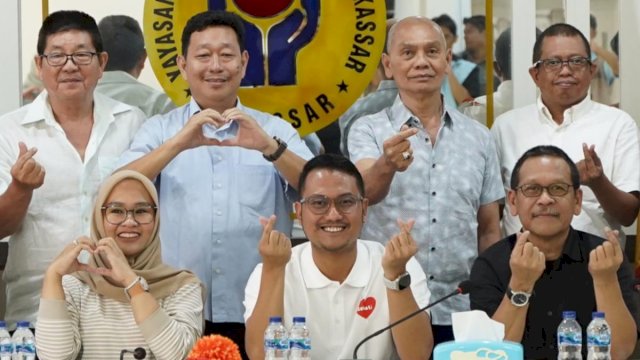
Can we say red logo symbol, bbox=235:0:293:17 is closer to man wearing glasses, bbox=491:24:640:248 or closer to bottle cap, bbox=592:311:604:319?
man wearing glasses, bbox=491:24:640:248

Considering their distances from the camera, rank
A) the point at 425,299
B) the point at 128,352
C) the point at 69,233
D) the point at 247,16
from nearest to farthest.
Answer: the point at 128,352 → the point at 425,299 → the point at 69,233 → the point at 247,16

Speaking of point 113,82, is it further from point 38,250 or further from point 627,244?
point 627,244

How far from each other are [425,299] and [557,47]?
1.15 metres

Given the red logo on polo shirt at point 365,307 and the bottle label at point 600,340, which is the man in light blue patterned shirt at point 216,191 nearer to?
the red logo on polo shirt at point 365,307

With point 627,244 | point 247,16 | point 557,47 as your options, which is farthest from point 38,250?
point 627,244

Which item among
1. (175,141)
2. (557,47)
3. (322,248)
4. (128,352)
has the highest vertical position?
(557,47)

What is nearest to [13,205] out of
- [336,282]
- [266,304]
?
[266,304]

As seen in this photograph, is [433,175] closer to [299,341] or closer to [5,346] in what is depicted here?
[299,341]

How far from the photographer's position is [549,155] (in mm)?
4457

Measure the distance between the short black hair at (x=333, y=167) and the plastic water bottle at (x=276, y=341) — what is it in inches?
22.1

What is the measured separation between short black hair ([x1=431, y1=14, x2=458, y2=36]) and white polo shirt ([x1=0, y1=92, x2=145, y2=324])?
4.72ft

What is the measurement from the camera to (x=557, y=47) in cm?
486

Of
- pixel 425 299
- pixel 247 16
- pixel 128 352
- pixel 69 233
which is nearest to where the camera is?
pixel 128 352

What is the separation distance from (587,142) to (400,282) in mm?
1241
